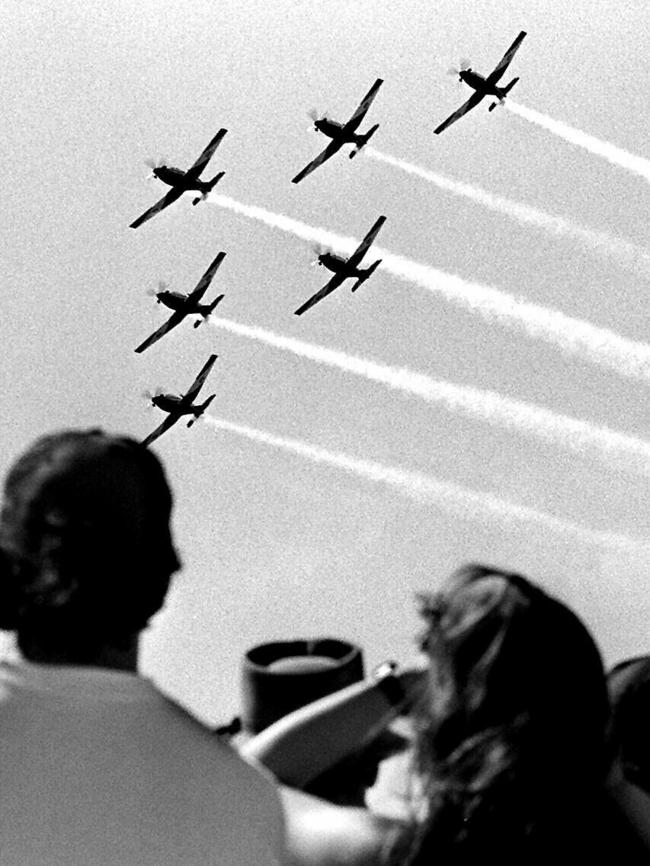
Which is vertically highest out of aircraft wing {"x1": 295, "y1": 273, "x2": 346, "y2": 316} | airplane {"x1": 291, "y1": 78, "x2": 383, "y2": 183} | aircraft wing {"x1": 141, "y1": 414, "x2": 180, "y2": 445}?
airplane {"x1": 291, "y1": 78, "x2": 383, "y2": 183}

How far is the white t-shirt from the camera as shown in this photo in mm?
5953

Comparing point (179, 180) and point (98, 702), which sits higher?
point (179, 180)

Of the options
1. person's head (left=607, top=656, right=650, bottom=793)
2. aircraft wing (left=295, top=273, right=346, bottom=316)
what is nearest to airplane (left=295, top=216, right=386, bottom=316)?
Answer: aircraft wing (left=295, top=273, right=346, bottom=316)

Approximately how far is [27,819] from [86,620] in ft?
3.32

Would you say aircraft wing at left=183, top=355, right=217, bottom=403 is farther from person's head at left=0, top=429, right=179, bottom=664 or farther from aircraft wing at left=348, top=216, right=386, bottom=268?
person's head at left=0, top=429, right=179, bottom=664

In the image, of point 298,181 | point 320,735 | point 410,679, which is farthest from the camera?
point 298,181

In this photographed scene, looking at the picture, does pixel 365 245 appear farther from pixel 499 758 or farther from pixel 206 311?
pixel 499 758

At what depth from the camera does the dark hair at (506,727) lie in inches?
238

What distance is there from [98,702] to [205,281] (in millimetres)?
86272

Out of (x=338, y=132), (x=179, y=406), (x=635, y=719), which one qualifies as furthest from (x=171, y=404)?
(x=635, y=719)

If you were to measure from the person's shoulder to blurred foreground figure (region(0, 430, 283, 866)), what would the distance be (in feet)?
0.36

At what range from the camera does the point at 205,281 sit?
300ft

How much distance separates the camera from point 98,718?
622 centimetres

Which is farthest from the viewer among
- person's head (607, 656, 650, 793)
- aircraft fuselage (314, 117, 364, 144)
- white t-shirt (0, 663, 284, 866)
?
aircraft fuselage (314, 117, 364, 144)
